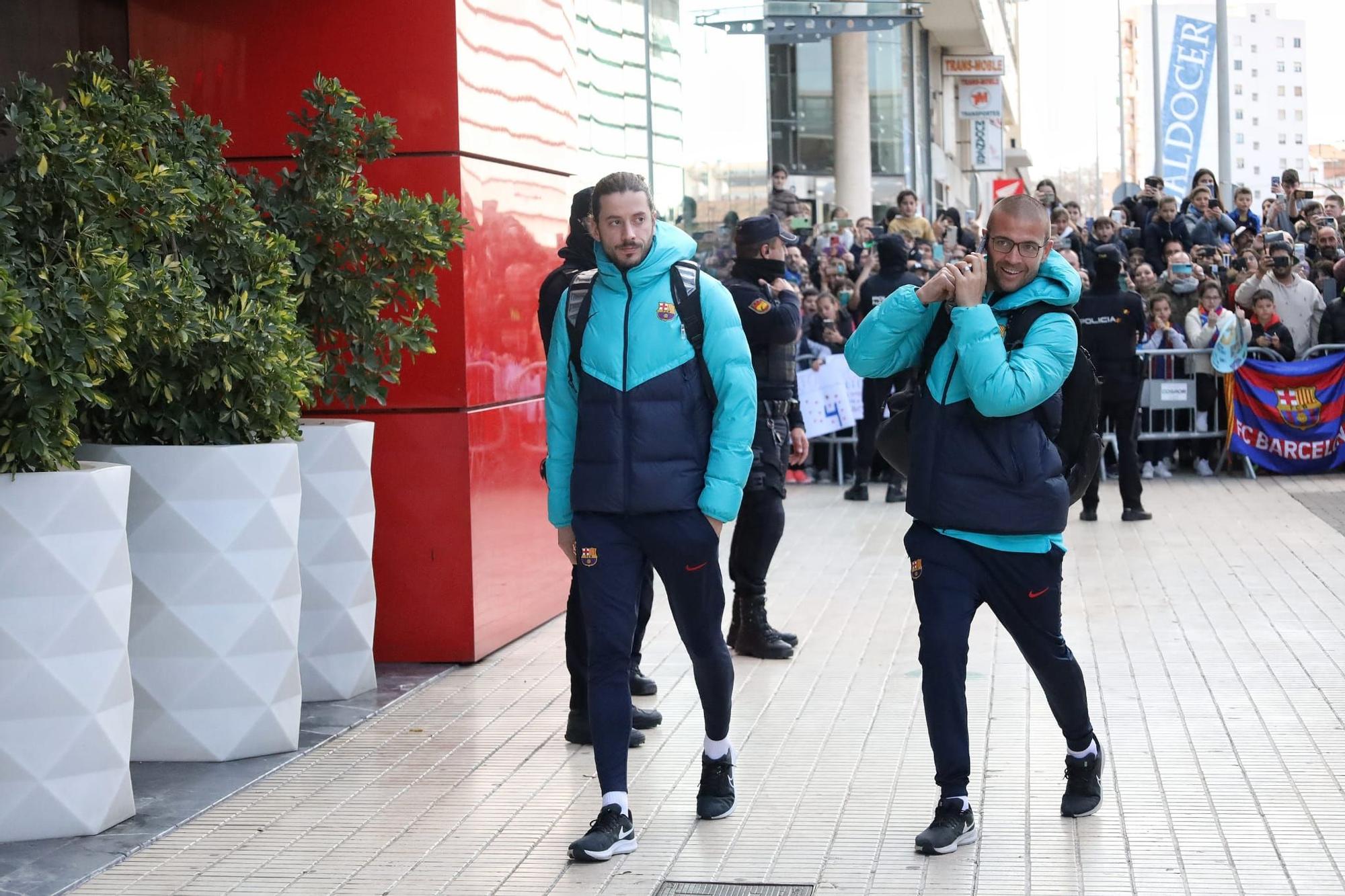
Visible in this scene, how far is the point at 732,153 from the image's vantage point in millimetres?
18328

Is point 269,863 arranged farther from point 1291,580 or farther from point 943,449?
point 1291,580

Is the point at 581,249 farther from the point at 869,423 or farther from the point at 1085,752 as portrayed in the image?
the point at 869,423

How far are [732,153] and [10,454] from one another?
13867 millimetres

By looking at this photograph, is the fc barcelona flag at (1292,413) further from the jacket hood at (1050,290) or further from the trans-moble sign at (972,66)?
the trans-moble sign at (972,66)

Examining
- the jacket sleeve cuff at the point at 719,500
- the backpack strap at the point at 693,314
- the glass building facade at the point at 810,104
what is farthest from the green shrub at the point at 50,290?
the glass building facade at the point at 810,104

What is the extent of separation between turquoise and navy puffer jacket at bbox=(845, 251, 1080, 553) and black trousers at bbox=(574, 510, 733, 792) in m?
0.67

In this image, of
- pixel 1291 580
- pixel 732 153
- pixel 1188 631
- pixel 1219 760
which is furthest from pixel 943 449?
pixel 732 153

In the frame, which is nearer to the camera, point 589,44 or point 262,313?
point 262,313

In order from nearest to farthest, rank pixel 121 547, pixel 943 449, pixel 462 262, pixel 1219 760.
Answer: pixel 943 449, pixel 121 547, pixel 1219 760, pixel 462 262

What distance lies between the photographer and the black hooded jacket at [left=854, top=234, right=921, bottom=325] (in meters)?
13.3

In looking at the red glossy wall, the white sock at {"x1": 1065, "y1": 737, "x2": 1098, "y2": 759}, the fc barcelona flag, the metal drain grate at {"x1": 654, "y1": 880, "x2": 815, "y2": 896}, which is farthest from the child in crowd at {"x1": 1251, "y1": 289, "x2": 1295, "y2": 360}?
the metal drain grate at {"x1": 654, "y1": 880, "x2": 815, "y2": 896}

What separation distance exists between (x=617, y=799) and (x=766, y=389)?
8.77 feet

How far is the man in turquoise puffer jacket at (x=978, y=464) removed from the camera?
15.8 ft

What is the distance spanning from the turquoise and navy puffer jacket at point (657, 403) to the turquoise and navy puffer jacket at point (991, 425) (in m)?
0.45
